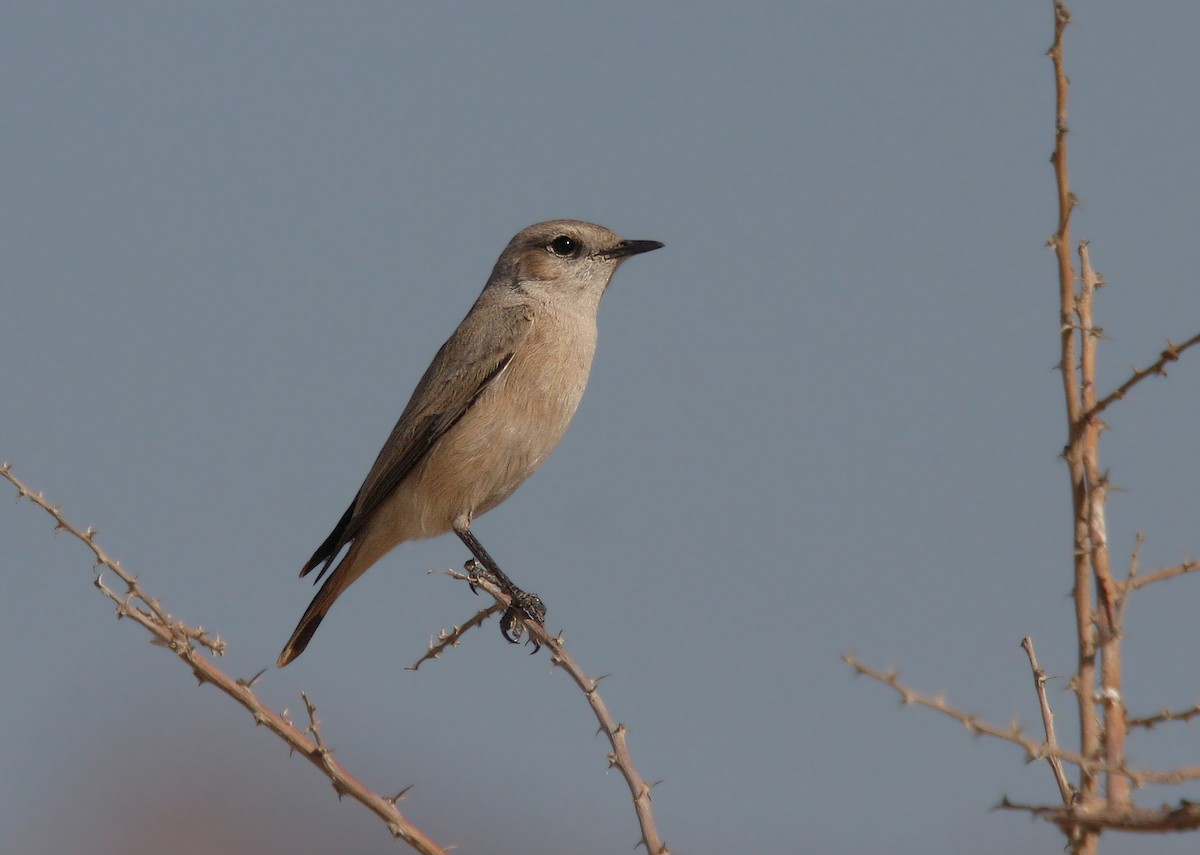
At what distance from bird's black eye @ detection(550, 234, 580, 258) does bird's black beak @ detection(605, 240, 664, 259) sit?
175mm

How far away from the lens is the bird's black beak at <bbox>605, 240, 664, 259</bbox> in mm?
6855

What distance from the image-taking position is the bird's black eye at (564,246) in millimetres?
6949

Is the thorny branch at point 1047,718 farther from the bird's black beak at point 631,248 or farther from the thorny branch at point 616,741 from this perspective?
the bird's black beak at point 631,248

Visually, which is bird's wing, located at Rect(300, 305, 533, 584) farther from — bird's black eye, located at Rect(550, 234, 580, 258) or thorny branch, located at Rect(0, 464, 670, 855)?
thorny branch, located at Rect(0, 464, 670, 855)

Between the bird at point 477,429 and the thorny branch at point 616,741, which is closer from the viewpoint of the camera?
the thorny branch at point 616,741

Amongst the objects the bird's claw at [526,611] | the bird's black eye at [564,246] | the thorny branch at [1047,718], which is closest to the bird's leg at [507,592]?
the bird's claw at [526,611]

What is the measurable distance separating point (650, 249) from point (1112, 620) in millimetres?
4828

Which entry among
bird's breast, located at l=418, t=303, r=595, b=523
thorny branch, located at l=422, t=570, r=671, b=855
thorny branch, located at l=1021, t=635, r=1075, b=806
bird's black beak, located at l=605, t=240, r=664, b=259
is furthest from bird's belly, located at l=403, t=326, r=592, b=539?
thorny branch, located at l=1021, t=635, r=1075, b=806

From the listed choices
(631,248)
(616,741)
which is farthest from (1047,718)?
(631,248)

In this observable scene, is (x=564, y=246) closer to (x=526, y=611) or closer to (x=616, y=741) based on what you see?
(x=526, y=611)

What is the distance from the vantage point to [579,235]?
6.95 meters

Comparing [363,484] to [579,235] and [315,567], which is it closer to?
[315,567]

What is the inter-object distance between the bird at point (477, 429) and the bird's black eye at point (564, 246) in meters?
0.10

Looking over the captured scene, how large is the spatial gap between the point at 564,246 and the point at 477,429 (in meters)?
1.30
